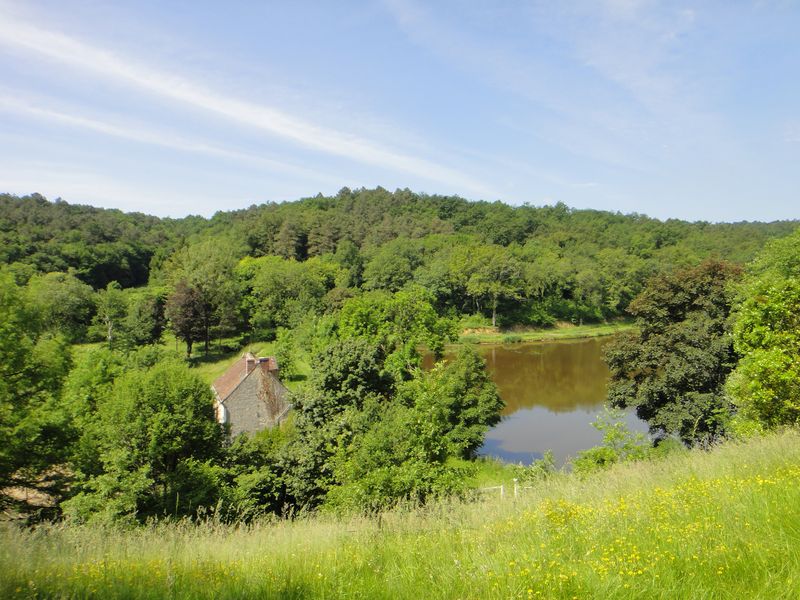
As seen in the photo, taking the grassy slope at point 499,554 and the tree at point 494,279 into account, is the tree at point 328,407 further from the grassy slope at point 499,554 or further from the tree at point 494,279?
the tree at point 494,279

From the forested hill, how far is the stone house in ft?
120

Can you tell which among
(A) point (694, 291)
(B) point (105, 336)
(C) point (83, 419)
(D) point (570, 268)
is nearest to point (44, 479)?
(C) point (83, 419)

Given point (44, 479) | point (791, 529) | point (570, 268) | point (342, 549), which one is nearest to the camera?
point (791, 529)

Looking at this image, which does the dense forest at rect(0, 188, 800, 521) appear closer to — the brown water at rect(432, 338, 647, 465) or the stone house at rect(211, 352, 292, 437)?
the stone house at rect(211, 352, 292, 437)

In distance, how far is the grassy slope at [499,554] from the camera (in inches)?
134

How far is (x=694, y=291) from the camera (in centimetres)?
1869

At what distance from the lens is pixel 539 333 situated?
188ft

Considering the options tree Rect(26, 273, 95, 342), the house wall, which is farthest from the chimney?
tree Rect(26, 273, 95, 342)

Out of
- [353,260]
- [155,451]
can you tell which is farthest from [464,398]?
[353,260]

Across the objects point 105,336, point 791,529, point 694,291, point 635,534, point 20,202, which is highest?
point 20,202

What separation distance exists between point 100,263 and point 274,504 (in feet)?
219

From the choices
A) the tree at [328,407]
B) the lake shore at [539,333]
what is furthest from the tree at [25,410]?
the lake shore at [539,333]

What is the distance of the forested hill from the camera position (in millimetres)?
61062

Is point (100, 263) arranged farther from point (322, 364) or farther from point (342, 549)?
point (342, 549)
